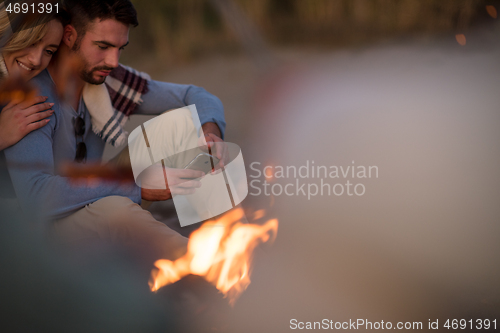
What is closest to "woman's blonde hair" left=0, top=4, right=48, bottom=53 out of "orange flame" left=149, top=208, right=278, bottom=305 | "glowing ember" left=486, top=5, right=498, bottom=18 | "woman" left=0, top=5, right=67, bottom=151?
"woman" left=0, top=5, right=67, bottom=151

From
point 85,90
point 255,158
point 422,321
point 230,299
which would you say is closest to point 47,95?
point 85,90

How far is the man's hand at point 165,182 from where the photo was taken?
0.82 meters

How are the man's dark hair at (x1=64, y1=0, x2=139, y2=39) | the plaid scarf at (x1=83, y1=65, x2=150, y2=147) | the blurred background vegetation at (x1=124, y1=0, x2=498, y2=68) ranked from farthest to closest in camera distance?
the blurred background vegetation at (x1=124, y1=0, x2=498, y2=68)
the plaid scarf at (x1=83, y1=65, x2=150, y2=147)
the man's dark hair at (x1=64, y1=0, x2=139, y2=39)

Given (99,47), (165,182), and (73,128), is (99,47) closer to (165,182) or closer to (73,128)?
(73,128)

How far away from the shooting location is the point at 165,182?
82 centimetres

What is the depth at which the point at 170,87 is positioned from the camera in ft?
3.56

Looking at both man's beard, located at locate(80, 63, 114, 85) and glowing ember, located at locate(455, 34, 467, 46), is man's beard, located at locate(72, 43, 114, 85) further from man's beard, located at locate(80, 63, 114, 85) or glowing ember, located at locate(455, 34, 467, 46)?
glowing ember, located at locate(455, 34, 467, 46)

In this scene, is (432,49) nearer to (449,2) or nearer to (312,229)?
(449,2)

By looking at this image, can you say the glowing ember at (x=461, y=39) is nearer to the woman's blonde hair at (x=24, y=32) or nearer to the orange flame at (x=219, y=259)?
the orange flame at (x=219, y=259)

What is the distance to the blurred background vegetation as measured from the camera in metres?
1.36

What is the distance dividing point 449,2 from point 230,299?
125 cm

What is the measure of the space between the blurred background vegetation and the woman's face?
22.5 inches

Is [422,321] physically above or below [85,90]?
below

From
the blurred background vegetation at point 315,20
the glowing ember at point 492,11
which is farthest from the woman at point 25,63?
the glowing ember at point 492,11
